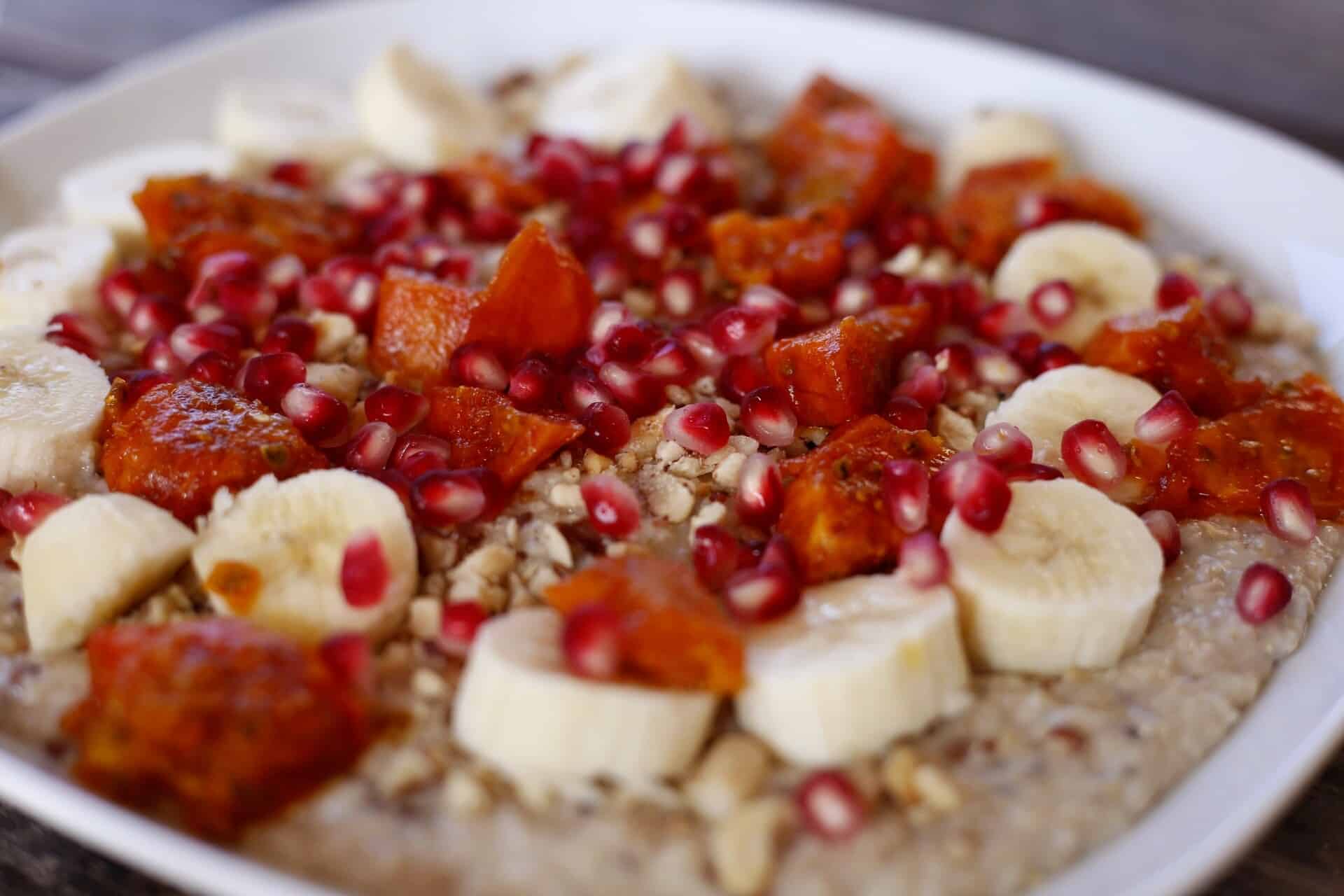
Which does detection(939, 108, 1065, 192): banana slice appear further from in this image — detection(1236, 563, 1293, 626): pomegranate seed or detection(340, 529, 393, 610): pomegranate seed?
detection(340, 529, 393, 610): pomegranate seed

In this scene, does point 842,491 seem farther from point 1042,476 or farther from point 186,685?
point 186,685

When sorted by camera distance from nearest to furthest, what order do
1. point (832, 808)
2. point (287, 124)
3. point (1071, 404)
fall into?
point (832, 808), point (1071, 404), point (287, 124)

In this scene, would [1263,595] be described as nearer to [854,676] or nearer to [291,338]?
[854,676]

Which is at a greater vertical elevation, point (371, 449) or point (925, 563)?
point (925, 563)

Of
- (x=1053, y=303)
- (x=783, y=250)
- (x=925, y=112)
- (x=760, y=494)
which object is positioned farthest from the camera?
(x=925, y=112)

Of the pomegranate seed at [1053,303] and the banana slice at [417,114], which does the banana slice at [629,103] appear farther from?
the pomegranate seed at [1053,303]

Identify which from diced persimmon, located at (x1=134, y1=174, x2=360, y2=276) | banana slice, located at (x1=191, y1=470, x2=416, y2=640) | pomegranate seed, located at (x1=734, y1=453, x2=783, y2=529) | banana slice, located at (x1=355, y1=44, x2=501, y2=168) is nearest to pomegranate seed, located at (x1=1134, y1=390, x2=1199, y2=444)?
pomegranate seed, located at (x1=734, y1=453, x2=783, y2=529)

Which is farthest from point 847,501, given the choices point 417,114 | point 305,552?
point 417,114
